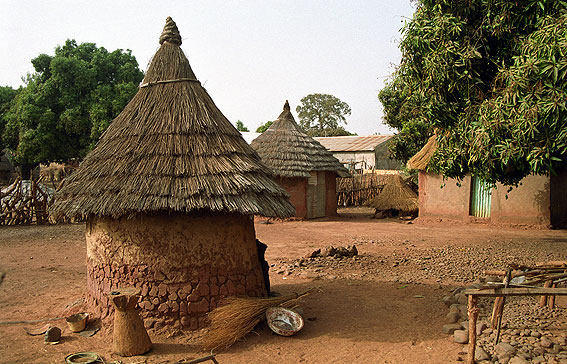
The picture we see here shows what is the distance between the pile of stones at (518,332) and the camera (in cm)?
478

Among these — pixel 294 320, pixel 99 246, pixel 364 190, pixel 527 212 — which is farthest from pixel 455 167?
pixel 364 190

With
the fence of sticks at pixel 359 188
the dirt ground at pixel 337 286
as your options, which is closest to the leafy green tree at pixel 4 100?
the dirt ground at pixel 337 286

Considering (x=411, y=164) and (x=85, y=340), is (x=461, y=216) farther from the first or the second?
(x=85, y=340)

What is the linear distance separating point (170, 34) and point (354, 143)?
93.9 feet

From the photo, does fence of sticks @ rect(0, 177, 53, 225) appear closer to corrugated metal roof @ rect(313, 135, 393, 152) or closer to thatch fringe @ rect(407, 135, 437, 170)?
thatch fringe @ rect(407, 135, 437, 170)

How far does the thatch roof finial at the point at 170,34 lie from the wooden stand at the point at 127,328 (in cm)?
379

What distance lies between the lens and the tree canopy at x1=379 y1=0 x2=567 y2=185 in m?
5.76

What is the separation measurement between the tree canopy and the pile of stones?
189 cm

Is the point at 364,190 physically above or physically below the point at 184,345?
above

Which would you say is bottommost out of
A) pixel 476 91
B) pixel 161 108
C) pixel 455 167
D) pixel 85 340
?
pixel 85 340

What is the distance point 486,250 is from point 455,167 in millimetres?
3598

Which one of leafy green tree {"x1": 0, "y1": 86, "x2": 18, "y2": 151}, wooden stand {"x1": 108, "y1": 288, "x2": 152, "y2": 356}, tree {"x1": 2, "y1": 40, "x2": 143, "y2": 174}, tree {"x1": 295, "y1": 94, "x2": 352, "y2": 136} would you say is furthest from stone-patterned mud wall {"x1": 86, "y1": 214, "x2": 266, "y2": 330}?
tree {"x1": 295, "y1": 94, "x2": 352, "y2": 136}

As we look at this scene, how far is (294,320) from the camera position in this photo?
5.81 metres

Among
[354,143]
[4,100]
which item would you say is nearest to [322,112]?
[354,143]
